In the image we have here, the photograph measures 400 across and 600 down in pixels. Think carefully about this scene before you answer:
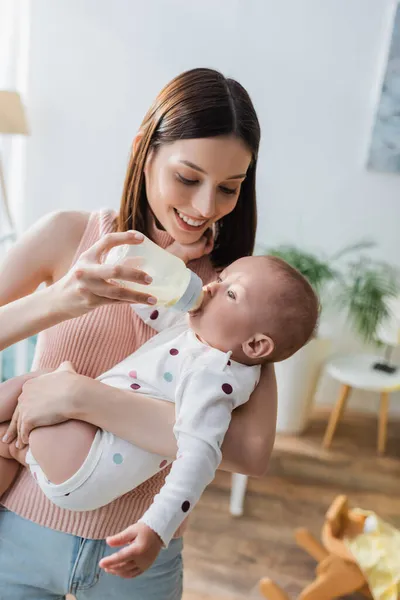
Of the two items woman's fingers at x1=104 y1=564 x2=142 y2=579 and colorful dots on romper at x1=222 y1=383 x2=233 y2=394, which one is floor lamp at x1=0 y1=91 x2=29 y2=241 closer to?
colorful dots on romper at x1=222 y1=383 x2=233 y2=394

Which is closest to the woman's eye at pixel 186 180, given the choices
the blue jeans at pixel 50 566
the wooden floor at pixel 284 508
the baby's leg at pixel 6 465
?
the baby's leg at pixel 6 465

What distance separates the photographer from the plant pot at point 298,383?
2.98m

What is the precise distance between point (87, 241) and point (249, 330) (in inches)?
12.4

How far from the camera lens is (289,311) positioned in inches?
35.7

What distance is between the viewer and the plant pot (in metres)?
2.98

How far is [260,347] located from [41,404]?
33 centimetres

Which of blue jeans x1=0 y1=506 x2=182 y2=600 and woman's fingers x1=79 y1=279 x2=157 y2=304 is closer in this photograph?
woman's fingers x1=79 y1=279 x2=157 y2=304

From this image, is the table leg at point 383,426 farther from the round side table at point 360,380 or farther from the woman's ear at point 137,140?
the woman's ear at point 137,140

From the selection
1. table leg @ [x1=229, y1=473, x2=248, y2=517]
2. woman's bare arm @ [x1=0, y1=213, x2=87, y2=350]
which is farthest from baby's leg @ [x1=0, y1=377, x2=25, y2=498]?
table leg @ [x1=229, y1=473, x2=248, y2=517]

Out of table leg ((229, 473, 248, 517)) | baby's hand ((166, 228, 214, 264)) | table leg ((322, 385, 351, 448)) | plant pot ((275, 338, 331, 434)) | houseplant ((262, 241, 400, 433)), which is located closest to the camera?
baby's hand ((166, 228, 214, 264))

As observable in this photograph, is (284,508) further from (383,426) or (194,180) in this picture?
(194,180)

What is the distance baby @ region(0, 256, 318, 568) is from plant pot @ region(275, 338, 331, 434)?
6.63 ft


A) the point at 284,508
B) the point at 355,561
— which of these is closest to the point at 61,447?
the point at 355,561

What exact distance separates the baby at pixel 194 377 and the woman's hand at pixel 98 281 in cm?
15
